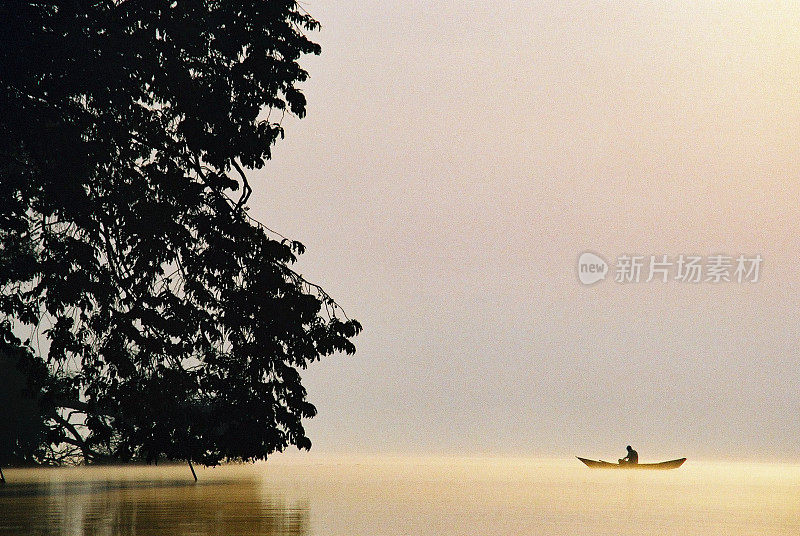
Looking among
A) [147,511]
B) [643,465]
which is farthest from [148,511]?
[643,465]

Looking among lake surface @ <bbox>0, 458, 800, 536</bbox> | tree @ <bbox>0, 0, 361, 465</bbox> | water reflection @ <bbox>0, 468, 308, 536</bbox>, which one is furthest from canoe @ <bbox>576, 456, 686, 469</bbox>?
tree @ <bbox>0, 0, 361, 465</bbox>

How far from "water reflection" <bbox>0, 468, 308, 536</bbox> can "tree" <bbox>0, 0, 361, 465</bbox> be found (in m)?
0.92

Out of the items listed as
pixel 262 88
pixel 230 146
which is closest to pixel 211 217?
pixel 230 146

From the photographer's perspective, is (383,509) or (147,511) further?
(383,509)

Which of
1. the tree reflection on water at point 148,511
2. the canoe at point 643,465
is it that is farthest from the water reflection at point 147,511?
the canoe at point 643,465

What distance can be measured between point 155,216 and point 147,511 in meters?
4.15

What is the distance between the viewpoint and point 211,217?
1419 cm

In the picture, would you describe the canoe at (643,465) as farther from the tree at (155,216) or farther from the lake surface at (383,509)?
the tree at (155,216)

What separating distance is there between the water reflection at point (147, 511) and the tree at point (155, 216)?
0.92 m

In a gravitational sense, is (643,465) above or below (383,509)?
above

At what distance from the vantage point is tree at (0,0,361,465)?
44.6 ft

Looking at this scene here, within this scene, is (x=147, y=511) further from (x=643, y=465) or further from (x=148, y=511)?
(x=643, y=465)

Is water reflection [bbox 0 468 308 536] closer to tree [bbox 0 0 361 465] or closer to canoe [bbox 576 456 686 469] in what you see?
tree [bbox 0 0 361 465]

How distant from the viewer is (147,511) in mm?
14281
